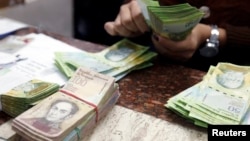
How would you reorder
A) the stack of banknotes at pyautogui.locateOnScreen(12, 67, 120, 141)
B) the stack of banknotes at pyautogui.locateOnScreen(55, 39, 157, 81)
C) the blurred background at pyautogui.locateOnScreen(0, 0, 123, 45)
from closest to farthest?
the stack of banknotes at pyautogui.locateOnScreen(12, 67, 120, 141) < the stack of banknotes at pyautogui.locateOnScreen(55, 39, 157, 81) < the blurred background at pyautogui.locateOnScreen(0, 0, 123, 45)

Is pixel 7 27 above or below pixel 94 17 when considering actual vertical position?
above

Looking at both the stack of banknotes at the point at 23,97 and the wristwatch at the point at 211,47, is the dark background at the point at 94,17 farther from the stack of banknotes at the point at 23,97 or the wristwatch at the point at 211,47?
the stack of banknotes at the point at 23,97

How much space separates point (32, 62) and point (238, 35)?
1.95ft

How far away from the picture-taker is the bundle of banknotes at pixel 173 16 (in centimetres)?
72

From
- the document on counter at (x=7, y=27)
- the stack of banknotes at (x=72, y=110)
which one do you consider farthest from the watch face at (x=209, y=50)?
the document on counter at (x=7, y=27)

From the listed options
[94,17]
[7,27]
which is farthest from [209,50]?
[94,17]

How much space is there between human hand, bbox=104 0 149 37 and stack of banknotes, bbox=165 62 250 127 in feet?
0.84

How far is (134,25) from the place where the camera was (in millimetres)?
947

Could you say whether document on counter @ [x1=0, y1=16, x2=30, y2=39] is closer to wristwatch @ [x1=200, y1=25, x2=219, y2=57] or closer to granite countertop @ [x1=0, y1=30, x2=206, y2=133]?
granite countertop @ [x1=0, y1=30, x2=206, y2=133]

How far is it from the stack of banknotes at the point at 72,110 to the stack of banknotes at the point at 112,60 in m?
0.09

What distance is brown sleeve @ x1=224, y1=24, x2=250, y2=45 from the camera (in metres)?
1.00

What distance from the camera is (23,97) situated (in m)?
0.64

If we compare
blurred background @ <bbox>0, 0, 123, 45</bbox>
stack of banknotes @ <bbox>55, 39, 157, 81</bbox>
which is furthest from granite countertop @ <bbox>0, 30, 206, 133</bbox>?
blurred background @ <bbox>0, 0, 123, 45</bbox>

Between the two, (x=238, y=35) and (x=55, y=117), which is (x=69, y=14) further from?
(x=55, y=117)
